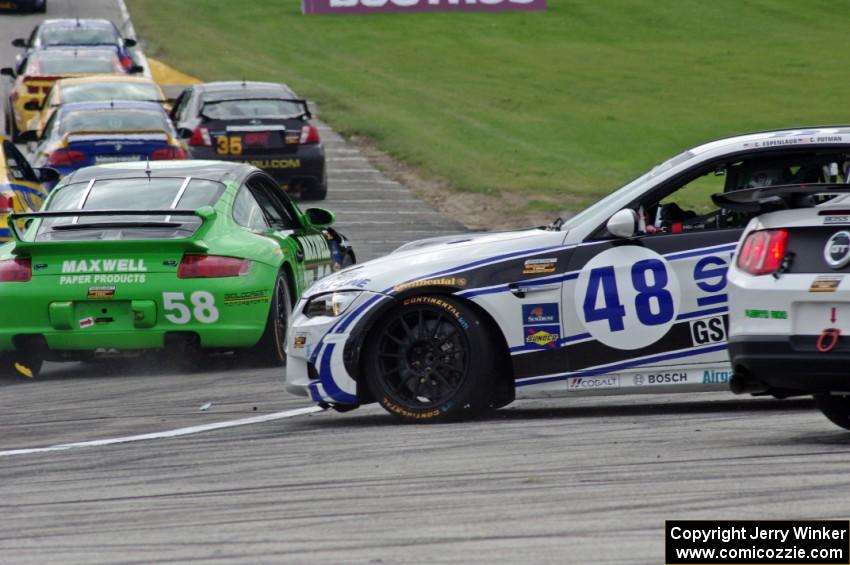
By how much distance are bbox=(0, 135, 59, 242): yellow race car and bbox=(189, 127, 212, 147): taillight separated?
7285 mm

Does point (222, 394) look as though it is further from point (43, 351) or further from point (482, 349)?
point (482, 349)

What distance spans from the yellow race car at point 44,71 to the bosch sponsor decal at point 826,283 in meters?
22.5

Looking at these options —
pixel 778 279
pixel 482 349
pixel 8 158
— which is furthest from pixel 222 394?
pixel 8 158

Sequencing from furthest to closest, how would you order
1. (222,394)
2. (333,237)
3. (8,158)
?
(8,158), (333,237), (222,394)

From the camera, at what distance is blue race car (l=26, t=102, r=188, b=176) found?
19.5 metres

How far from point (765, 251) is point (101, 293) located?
19.1 ft

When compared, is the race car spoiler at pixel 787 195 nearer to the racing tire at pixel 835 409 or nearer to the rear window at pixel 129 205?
the racing tire at pixel 835 409

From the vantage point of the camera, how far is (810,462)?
7.41 meters

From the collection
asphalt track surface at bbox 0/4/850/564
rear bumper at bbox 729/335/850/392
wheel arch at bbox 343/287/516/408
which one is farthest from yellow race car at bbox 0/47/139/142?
rear bumper at bbox 729/335/850/392

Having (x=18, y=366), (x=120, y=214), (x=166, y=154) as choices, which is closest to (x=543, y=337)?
(x=120, y=214)

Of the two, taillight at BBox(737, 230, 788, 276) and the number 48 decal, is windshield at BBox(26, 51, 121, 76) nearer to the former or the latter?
the number 48 decal

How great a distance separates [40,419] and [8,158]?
23.5 ft

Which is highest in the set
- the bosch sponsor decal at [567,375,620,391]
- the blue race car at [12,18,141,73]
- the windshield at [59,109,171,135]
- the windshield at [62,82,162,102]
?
the bosch sponsor decal at [567,375,620,391]

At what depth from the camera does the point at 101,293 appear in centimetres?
1210
